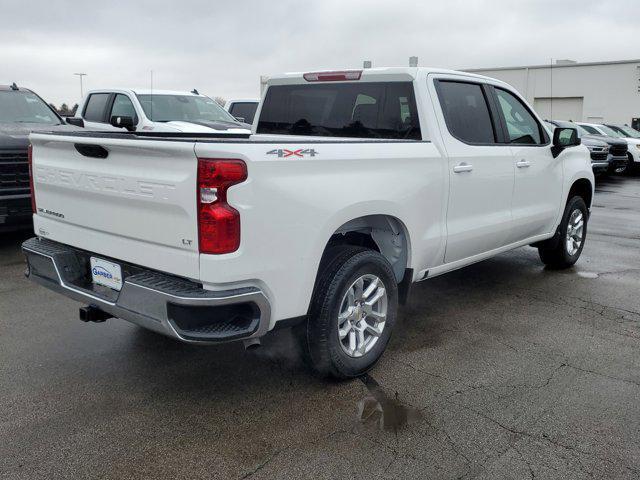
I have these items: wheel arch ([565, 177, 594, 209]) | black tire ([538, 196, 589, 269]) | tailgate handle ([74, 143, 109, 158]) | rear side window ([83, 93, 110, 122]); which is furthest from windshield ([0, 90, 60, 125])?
wheel arch ([565, 177, 594, 209])

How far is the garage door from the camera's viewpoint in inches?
1355

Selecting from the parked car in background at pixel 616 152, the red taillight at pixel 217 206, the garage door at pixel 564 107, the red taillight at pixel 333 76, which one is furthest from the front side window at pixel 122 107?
the garage door at pixel 564 107

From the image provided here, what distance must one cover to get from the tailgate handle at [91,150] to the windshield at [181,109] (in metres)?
7.28

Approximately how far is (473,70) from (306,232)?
3937 centimetres

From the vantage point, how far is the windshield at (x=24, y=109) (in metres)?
8.15

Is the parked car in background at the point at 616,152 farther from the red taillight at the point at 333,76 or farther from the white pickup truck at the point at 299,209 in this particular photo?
the red taillight at the point at 333,76

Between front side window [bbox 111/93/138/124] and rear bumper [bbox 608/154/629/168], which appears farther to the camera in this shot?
rear bumper [bbox 608/154/629/168]

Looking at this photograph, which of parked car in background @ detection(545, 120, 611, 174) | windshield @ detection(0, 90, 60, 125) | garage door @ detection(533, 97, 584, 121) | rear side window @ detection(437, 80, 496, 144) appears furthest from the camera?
garage door @ detection(533, 97, 584, 121)

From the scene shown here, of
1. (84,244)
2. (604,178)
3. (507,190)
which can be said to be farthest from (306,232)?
(604,178)

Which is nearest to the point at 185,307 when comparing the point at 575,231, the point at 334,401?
the point at 334,401

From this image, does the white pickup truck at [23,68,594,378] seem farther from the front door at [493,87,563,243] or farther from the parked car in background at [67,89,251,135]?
Answer: the parked car in background at [67,89,251,135]

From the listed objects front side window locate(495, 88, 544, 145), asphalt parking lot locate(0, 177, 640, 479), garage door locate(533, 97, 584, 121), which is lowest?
asphalt parking lot locate(0, 177, 640, 479)

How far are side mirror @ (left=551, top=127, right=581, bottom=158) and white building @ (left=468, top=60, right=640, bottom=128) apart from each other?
28509 mm

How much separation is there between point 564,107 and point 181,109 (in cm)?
2951
